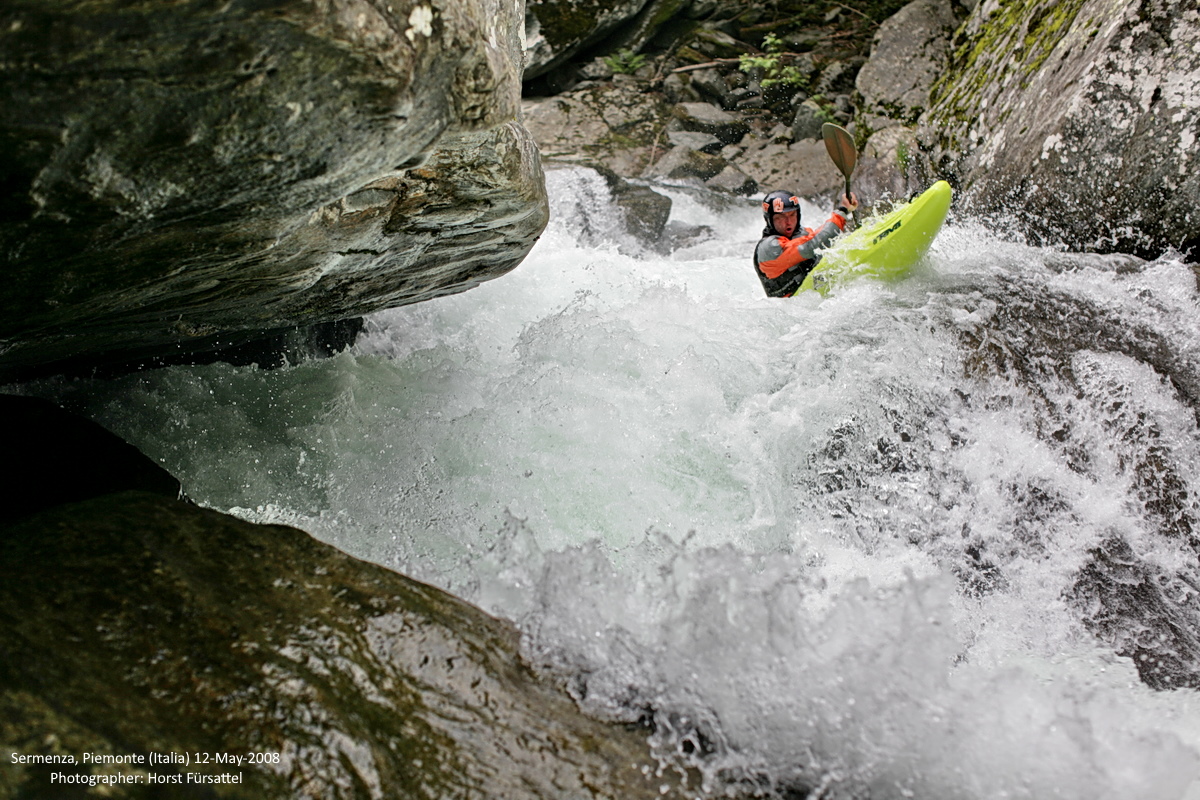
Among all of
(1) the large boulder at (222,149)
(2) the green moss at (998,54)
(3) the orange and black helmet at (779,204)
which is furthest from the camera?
(2) the green moss at (998,54)

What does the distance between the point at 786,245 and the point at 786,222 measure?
0.62 feet

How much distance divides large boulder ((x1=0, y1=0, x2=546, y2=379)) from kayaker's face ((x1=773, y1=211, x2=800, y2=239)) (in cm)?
286

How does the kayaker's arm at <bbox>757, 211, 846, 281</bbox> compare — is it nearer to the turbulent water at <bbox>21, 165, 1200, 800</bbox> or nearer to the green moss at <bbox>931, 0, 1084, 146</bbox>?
the turbulent water at <bbox>21, 165, 1200, 800</bbox>

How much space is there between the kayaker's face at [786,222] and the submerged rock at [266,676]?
3.92m

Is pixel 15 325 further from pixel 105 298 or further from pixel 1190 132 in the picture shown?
pixel 1190 132

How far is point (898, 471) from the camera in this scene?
3506 mm

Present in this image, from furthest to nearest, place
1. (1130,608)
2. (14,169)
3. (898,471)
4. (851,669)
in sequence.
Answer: (898,471), (1130,608), (851,669), (14,169)

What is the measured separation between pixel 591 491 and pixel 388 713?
5.31ft

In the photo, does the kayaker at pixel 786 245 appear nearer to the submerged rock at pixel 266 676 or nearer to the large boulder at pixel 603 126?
the large boulder at pixel 603 126

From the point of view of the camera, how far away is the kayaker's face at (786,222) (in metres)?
5.29

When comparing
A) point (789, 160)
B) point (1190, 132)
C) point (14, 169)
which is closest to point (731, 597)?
point (14, 169)

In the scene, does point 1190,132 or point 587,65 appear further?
point 587,65

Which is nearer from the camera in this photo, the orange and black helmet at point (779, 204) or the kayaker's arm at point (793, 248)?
the kayaker's arm at point (793, 248)

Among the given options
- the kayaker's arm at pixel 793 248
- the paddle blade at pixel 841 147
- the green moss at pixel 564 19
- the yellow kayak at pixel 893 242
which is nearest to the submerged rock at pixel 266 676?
the yellow kayak at pixel 893 242
